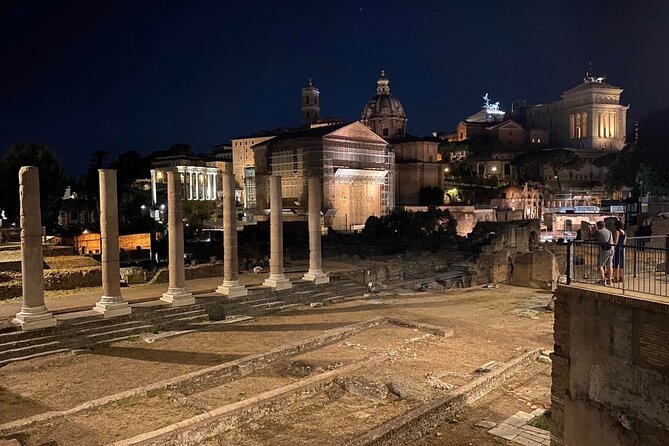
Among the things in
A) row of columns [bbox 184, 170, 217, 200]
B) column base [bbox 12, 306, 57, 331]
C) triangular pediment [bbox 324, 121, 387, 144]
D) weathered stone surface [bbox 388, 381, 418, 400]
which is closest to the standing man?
weathered stone surface [bbox 388, 381, 418, 400]

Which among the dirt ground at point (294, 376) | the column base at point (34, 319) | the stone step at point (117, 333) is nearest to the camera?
the dirt ground at point (294, 376)

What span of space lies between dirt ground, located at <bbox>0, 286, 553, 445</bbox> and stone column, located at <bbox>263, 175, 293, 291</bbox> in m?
2.00

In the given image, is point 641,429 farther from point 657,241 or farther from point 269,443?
point 657,241

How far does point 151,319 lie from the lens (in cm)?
1641

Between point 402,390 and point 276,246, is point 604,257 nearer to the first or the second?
point 402,390

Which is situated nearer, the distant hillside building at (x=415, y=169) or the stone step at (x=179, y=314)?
the stone step at (x=179, y=314)

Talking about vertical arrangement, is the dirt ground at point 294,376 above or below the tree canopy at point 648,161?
below

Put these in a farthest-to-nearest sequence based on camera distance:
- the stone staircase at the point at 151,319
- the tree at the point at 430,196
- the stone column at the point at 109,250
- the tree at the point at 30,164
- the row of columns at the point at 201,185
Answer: the row of columns at the point at 201,185 → the tree at the point at 430,196 → the tree at the point at 30,164 → the stone column at the point at 109,250 → the stone staircase at the point at 151,319

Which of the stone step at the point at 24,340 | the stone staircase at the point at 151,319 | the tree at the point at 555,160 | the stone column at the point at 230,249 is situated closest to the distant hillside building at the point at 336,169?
the tree at the point at 555,160

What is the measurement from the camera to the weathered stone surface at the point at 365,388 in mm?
11023

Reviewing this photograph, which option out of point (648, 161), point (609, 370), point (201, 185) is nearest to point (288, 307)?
point (609, 370)

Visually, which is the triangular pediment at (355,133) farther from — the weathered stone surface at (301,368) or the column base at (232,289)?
the weathered stone surface at (301,368)

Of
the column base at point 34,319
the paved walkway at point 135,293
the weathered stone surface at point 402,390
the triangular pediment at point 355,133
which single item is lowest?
the weathered stone surface at point 402,390

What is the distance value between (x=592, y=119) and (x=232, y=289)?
79109 millimetres
